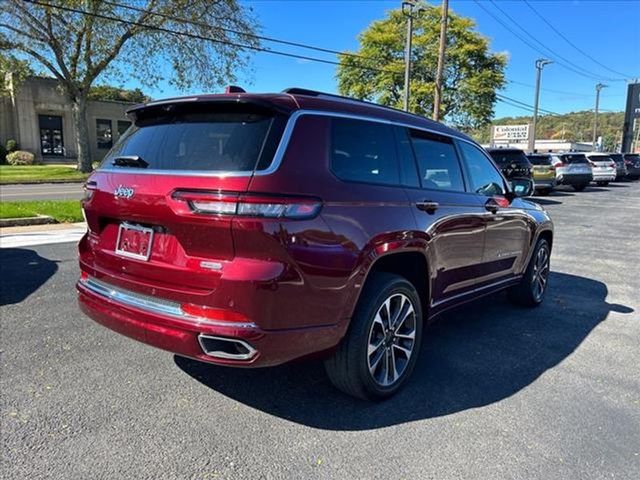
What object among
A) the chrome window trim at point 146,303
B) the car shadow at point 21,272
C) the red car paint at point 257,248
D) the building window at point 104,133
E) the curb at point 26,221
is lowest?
the car shadow at point 21,272

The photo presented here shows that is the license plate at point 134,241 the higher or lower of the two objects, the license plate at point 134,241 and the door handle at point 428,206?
the lower

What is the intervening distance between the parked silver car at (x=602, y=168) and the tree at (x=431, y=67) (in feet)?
28.9

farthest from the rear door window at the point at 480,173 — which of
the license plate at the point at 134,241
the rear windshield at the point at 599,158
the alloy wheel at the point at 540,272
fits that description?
the rear windshield at the point at 599,158

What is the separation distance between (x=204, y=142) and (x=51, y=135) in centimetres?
4280

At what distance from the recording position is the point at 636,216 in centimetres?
1486

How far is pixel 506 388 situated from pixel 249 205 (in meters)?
2.33

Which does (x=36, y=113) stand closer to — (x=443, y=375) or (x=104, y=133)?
(x=104, y=133)

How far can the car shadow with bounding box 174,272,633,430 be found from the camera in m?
3.21

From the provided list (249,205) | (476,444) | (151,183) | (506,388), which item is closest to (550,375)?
(506,388)

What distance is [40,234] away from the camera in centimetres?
888

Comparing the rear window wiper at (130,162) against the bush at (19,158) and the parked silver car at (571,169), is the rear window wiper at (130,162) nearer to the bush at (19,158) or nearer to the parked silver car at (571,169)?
the parked silver car at (571,169)

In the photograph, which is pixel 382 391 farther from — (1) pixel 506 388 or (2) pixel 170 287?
(2) pixel 170 287

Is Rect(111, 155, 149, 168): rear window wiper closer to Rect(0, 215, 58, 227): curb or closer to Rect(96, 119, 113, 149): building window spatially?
Rect(0, 215, 58, 227): curb

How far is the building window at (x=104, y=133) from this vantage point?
137 feet
